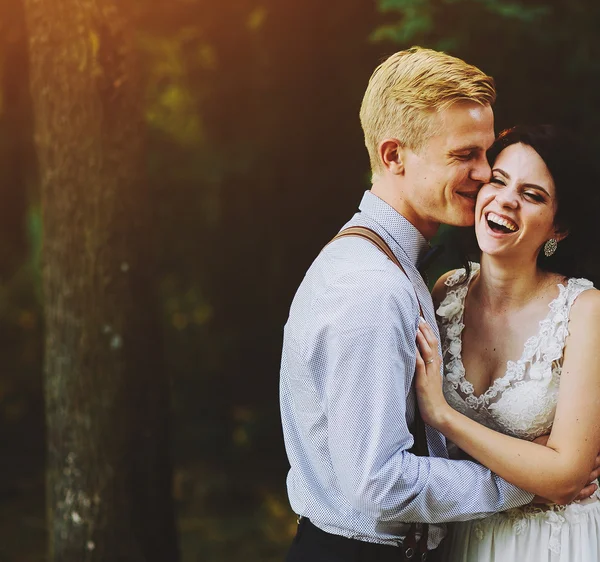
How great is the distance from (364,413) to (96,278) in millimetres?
1986

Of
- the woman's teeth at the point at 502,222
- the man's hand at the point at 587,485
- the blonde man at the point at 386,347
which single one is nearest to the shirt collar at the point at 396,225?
the blonde man at the point at 386,347

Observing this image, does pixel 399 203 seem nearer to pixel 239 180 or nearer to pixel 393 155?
pixel 393 155

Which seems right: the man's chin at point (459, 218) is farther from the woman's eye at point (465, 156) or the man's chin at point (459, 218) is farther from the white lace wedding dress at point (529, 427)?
the white lace wedding dress at point (529, 427)

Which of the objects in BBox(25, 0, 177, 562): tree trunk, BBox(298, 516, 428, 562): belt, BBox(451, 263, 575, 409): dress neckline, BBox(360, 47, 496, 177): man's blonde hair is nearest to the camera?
BBox(298, 516, 428, 562): belt

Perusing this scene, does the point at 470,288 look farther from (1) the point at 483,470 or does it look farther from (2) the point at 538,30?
(2) the point at 538,30

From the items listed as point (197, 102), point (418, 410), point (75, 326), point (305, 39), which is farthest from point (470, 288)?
point (197, 102)

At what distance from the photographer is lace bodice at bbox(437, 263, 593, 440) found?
258cm

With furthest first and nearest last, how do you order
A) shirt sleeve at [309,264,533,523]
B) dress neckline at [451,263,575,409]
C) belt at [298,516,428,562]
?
dress neckline at [451,263,575,409] → belt at [298,516,428,562] → shirt sleeve at [309,264,533,523]

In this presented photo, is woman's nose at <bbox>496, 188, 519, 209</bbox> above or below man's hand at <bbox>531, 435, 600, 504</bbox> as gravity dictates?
above

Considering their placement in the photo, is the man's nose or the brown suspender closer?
the brown suspender

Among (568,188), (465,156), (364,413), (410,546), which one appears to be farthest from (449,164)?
(410,546)

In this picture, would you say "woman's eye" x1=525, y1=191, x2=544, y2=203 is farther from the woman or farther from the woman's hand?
the woman's hand

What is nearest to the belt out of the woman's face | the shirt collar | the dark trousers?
the dark trousers

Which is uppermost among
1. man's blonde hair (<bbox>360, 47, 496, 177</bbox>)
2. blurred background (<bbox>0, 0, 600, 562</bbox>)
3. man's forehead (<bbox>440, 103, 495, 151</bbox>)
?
man's blonde hair (<bbox>360, 47, 496, 177</bbox>)
